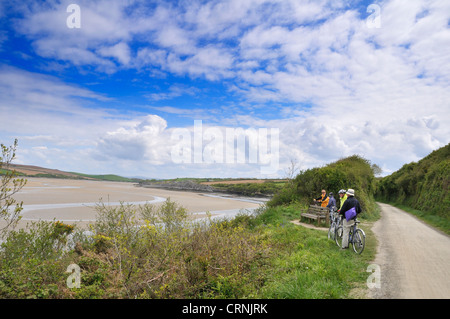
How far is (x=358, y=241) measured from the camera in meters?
8.79

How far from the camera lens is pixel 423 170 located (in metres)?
31.2

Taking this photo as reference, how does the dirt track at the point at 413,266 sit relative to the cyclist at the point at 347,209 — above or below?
below

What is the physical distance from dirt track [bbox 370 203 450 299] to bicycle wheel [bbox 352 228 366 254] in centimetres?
52

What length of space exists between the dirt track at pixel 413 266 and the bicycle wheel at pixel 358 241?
0.52 meters

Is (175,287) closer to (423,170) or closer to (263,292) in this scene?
(263,292)

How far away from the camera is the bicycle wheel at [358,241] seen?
8.63 metres

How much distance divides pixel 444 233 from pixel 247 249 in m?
11.3

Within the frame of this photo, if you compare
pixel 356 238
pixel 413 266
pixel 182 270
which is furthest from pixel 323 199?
pixel 182 270

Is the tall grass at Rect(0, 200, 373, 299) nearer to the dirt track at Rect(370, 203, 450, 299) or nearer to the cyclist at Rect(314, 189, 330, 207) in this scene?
the dirt track at Rect(370, 203, 450, 299)

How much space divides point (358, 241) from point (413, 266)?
1.65 m

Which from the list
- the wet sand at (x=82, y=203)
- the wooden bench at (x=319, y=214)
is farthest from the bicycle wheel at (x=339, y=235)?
the wet sand at (x=82, y=203)

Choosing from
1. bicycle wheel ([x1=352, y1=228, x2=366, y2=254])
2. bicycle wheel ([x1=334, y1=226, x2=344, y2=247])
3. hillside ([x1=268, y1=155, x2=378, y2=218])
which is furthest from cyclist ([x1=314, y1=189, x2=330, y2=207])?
hillside ([x1=268, y1=155, x2=378, y2=218])

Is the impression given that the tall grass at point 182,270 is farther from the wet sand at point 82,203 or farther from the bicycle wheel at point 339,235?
the wet sand at point 82,203
